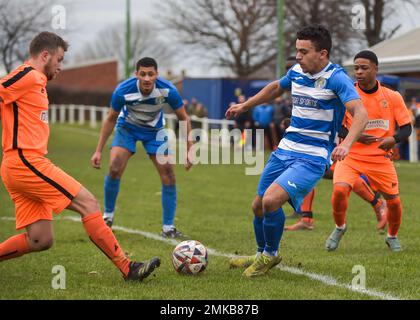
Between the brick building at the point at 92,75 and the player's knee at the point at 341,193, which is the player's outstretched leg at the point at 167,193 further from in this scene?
the brick building at the point at 92,75

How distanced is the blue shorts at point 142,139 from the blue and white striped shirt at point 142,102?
0.06 m

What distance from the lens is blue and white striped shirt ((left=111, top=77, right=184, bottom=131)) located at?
9.46 m

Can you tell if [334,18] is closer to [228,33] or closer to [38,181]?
[228,33]

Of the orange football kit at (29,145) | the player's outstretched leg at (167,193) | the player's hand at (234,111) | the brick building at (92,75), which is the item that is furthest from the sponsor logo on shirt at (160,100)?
the brick building at (92,75)

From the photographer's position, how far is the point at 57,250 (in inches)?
330

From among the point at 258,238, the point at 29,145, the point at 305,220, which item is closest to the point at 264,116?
the point at 305,220

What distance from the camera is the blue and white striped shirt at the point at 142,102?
9461 millimetres

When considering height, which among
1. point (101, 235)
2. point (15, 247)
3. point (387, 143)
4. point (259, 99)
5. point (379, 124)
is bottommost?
point (15, 247)

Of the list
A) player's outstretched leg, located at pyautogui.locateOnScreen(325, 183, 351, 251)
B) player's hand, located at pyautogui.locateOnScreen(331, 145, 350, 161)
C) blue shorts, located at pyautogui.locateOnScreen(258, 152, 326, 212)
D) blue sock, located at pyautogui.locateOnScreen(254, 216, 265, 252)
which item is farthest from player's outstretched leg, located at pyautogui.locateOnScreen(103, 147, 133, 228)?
player's hand, located at pyautogui.locateOnScreen(331, 145, 350, 161)

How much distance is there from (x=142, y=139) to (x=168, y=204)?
0.90 metres

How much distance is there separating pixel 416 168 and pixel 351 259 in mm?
13453

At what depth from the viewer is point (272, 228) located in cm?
676

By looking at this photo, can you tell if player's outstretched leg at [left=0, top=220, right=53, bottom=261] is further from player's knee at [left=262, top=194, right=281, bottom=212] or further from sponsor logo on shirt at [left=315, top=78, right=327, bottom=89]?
sponsor logo on shirt at [left=315, top=78, right=327, bottom=89]

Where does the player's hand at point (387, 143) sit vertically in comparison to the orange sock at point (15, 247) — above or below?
above
